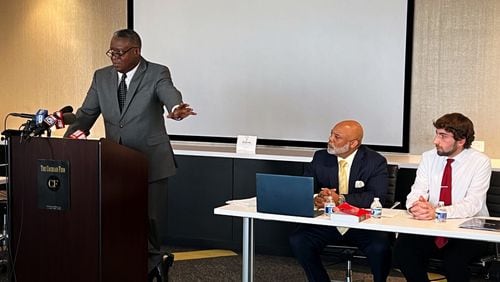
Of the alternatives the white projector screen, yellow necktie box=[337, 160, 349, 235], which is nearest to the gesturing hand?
yellow necktie box=[337, 160, 349, 235]

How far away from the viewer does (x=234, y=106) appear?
243 inches

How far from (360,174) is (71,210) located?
1.72 m

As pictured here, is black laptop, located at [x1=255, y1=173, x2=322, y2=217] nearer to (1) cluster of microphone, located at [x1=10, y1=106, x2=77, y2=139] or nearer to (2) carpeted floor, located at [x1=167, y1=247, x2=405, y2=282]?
(1) cluster of microphone, located at [x1=10, y1=106, x2=77, y2=139]

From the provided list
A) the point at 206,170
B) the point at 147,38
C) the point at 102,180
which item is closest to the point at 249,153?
the point at 206,170

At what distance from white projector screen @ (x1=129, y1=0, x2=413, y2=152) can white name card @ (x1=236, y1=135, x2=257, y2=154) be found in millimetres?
251

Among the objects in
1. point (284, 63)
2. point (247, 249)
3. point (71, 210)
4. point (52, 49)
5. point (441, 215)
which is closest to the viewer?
point (71, 210)

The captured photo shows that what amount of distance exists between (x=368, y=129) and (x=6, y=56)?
361cm

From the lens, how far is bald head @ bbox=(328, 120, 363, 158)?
14.1 ft

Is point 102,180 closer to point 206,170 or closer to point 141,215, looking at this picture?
point 141,215

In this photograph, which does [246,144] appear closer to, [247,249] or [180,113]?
[247,249]

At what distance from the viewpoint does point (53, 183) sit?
134 inches

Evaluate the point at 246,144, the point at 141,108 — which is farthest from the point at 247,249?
the point at 246,144

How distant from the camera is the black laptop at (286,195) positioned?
3.56 meters

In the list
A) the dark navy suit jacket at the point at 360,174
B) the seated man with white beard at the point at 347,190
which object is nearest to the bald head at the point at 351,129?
the seated man with white beard at the point at 347,190
